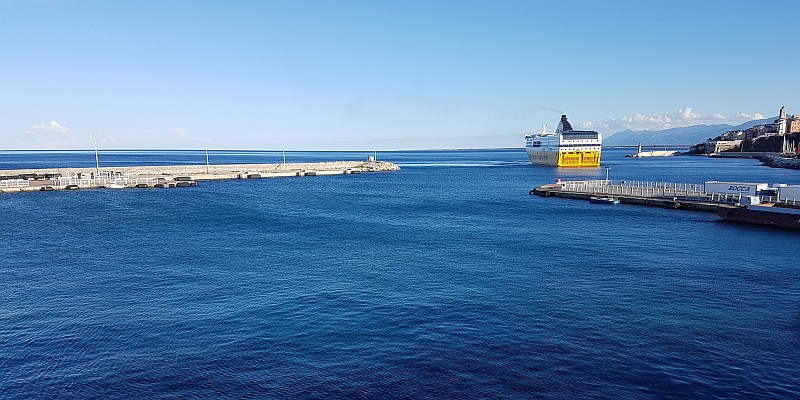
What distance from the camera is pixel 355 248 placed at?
4238cm

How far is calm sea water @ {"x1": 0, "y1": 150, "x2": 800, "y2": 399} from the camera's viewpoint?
1808 centimetres

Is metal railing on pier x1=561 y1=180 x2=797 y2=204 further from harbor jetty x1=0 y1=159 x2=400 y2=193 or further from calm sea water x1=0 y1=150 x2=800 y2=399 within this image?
harbor jetty x1=0 y1=159 x2=400 y2=193

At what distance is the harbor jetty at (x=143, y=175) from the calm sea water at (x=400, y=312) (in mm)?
48559

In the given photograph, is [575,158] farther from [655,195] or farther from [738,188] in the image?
[738,188]

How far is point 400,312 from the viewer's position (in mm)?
25516

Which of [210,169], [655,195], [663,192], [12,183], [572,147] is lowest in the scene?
[655,195]

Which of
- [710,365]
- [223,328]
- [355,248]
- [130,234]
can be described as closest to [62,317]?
[223,328]

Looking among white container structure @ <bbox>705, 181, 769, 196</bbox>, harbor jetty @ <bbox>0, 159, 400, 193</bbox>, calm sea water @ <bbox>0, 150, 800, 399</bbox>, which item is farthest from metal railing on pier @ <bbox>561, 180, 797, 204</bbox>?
harbor jetty @ <bbox>0, 159, 400, 193</bbox>

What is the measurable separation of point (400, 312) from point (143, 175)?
114 meters

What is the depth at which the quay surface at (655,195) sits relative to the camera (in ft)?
197

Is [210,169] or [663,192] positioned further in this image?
[210,169]

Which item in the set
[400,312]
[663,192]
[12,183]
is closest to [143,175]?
[12,183]

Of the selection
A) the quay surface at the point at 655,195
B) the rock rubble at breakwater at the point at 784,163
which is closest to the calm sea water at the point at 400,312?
the quay surface at the point at 655,195

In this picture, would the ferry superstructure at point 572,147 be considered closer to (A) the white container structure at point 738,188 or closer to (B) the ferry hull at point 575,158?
(B) the ferry hull at point 575,158
